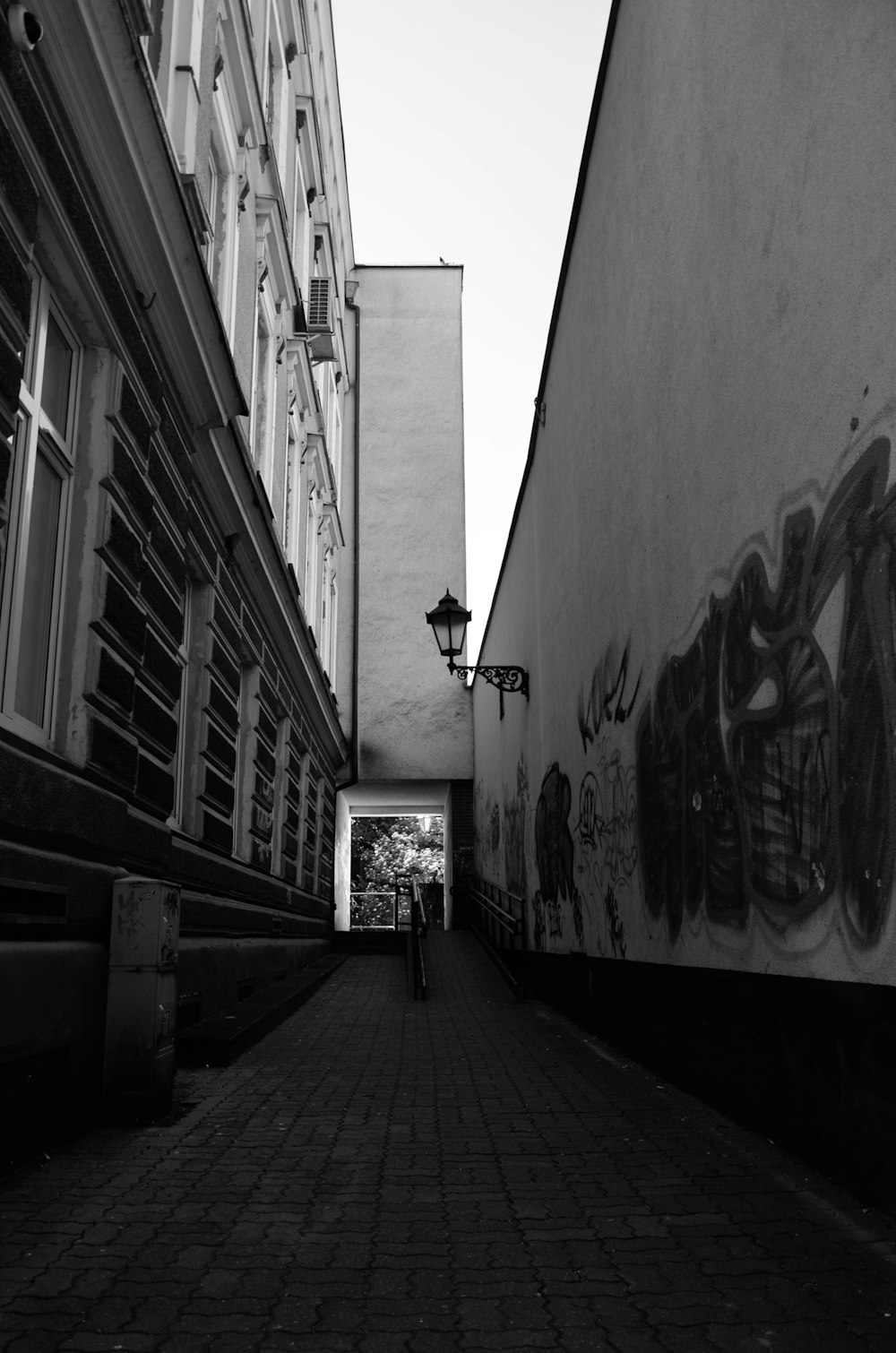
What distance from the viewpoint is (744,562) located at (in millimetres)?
5574

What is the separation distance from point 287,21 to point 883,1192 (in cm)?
1466

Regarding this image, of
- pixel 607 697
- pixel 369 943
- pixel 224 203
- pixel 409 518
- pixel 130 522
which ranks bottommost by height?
pixel 369 943

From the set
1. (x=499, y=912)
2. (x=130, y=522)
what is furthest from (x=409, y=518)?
(x=130, y=522)

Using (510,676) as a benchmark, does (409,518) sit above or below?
above

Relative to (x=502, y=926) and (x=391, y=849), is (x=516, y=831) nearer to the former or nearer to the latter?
(x=502, y=926)

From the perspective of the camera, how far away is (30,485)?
212 inches

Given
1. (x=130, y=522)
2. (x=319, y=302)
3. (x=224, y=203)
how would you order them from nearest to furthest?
(x=130, y=522)
(x=224, y=203)
(x=319, y=302)

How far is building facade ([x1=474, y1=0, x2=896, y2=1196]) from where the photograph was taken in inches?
161

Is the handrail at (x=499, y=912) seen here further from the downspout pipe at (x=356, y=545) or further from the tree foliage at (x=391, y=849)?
the tree foliage at (x=391, y=849)

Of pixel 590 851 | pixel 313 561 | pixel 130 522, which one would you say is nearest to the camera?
pixel 130 522

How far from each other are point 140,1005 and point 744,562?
3.53 metres

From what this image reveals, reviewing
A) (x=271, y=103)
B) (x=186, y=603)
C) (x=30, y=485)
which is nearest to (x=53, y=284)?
(x=30, y=485)

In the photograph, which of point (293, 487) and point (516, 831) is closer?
point (293, 487)

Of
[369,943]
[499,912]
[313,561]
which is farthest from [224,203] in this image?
[369,943]
